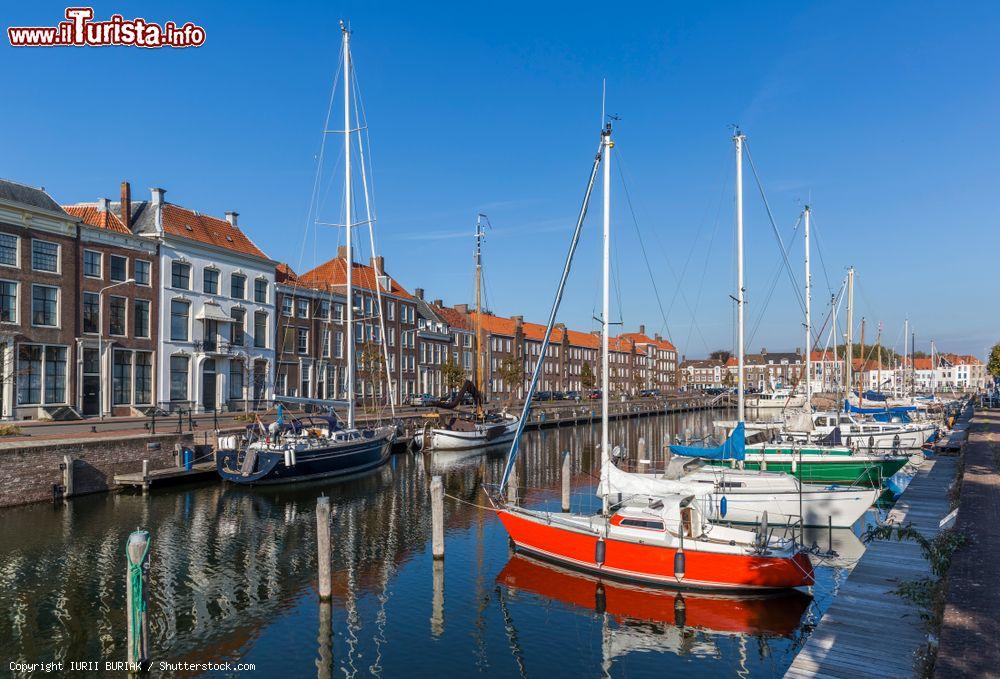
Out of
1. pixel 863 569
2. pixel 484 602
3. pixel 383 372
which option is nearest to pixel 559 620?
pixel 484 602

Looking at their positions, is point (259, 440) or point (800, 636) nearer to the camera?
point (800, 636)

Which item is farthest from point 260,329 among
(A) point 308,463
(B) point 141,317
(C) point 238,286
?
(A) point 308,463

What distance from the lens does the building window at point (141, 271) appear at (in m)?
49.8

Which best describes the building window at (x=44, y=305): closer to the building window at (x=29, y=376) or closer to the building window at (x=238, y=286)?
the building window at (x=29, y=376)

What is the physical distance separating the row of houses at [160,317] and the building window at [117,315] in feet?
0.39

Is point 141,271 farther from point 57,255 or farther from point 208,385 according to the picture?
point 208,385

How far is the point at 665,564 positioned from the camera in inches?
737

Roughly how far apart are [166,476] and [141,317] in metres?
22.2

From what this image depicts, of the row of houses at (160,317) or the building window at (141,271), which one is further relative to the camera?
the building window at (141,271)

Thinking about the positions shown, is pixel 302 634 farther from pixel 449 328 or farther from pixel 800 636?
pixel 449 328

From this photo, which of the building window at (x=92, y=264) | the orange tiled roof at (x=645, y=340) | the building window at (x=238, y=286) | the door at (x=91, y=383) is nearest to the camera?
the door at (x=91, y=383)

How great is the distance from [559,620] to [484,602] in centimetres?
233

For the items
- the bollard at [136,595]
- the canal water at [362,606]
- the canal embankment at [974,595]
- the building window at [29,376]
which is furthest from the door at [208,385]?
the canal embankment at [974,595]

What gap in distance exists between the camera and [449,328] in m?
91.6
